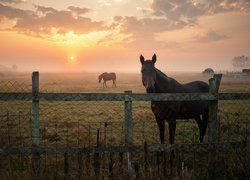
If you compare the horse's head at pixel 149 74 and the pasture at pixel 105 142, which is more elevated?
the horse's head at pixel 149 74

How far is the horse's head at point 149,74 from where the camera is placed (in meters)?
6.52

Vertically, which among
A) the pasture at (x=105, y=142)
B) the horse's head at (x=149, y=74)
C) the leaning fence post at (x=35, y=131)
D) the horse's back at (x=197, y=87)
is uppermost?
the horse's head at (x=149, y=74)

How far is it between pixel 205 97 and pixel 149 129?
628cm

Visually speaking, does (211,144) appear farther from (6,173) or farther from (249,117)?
(249,117)

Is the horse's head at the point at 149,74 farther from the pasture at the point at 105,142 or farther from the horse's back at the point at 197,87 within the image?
the horse's back at the point at 197,87

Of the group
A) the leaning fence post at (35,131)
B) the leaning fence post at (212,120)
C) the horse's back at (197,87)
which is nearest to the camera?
the leaning fence post at (35,131)

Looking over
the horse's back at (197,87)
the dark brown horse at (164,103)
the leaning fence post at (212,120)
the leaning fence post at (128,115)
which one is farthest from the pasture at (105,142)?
the horse's back at (197,87)

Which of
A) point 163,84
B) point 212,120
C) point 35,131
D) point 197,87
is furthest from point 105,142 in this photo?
point 197,87

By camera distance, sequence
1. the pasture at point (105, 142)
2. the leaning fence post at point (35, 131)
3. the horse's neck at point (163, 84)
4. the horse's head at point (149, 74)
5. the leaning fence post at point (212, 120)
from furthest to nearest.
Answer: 1. the horse's neck at point (163, 84)
2. the horse's head at point (149, 74)
3. the leaning fence post at point (212, 120)
4. the pasture at point (105, 142)
5. the leaning fence post at point (35, 131)

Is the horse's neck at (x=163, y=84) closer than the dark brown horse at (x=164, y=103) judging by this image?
No

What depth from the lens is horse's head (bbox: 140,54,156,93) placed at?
21.4ft

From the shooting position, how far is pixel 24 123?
Answer: 1271 cm

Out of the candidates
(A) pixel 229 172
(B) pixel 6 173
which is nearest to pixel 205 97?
(A) pixel 229 172

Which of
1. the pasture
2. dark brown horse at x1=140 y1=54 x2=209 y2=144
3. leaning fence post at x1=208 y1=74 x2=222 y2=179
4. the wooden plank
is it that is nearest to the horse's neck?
dark brown horse at x1=140 y1=54 x2=209 y2=144
